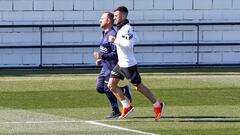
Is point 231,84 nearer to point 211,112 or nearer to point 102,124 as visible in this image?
point 211,112

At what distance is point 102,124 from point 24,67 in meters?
13.9

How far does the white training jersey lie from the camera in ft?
46.3

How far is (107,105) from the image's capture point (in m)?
16.8

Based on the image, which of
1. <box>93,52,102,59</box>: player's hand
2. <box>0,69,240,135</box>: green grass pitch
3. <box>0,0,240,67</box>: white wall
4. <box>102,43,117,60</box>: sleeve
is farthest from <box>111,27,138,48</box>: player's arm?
<box>0,0,240,67</box>: white wall

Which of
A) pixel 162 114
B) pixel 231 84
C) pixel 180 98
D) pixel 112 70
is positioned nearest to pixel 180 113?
pixel 162 114

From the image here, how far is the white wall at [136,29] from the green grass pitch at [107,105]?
224 centimetres

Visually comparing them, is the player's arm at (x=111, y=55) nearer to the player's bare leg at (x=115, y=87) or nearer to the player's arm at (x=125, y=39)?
the player's bare leg at (x=115, y=87)

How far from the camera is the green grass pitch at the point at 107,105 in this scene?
13227 millimetres

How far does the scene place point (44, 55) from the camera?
27.6 m

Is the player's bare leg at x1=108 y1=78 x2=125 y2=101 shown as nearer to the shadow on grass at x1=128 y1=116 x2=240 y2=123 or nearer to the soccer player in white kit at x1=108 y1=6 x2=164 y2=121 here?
the soccer player in white kit at x1=108 y1=6 x2=164 y2=121

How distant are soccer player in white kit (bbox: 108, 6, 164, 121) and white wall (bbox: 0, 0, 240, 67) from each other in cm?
1318

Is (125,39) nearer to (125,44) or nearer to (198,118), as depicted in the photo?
(125,44)

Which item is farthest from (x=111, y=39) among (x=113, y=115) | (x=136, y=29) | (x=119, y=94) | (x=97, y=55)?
(x=136, y=29)

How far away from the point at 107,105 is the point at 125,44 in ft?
9.52
